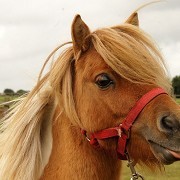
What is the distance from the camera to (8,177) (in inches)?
177

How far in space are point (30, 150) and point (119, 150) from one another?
3.15 ft

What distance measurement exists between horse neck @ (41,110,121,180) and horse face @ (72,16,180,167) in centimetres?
19

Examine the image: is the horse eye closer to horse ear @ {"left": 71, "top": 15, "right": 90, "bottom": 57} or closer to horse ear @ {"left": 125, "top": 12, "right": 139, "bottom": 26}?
horse ear @ {"left": 71, "top": 15, "right": 90, "bottom": 57}

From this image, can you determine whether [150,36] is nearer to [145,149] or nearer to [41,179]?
[145,149]

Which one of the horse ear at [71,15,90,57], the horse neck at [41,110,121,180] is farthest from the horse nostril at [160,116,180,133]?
the horse ear at [71,15,90,57]

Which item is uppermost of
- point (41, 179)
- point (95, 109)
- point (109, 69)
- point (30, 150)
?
point (109, 69)

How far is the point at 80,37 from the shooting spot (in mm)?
4457

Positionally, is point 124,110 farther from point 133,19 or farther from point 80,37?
point 133,19

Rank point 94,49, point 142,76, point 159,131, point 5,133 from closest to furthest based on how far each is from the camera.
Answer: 1. point 159,131
2. point 142,76
3. point 94,49
4. point 5,133

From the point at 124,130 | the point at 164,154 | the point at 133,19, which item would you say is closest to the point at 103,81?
the point at 124,130

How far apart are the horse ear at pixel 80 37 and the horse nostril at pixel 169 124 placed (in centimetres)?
115

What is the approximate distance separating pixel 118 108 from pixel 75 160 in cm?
70

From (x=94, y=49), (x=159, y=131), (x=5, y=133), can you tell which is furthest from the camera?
(x=5, y=133)

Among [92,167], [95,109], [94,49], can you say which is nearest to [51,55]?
[94,49]
